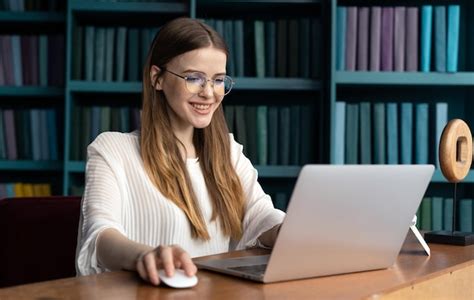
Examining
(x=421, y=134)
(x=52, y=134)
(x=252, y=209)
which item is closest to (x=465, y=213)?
(x=421, y=134)

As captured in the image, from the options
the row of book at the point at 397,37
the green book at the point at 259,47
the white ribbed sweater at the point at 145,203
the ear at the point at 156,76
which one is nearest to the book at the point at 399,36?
the row of book at the point at 397,37

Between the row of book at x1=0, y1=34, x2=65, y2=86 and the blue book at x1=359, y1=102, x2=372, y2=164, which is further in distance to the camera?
the row of book at x1=0, y1=34, x2=65, y2=86

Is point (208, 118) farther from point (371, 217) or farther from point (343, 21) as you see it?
point (343, 21)

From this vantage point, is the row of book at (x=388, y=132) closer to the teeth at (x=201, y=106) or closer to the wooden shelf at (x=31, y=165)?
the wooden shelf at (x=31, y=165)

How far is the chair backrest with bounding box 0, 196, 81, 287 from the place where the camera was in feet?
5.09

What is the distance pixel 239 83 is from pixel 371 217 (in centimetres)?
191

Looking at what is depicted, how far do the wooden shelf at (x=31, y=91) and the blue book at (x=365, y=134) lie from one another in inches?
51.6


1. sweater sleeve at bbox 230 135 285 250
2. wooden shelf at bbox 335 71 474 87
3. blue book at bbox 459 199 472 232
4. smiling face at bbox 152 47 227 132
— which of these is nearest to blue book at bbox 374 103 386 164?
wooden shelf at bbox 335 71 474 87

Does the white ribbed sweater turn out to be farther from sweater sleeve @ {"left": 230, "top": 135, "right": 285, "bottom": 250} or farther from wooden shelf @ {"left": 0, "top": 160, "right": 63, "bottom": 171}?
wooden shelf @ {"left": 0, "top": 160, "right": 63, "bottom": 171}

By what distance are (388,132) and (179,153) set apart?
1.51 metres

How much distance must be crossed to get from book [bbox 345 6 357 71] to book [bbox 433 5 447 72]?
0.34 m

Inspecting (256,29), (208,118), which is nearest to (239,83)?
(256,29)

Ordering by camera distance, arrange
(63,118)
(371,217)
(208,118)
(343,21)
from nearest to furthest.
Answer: (371,217) → (208,118) → (343,21) → (63,118)

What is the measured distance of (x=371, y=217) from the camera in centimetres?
102
